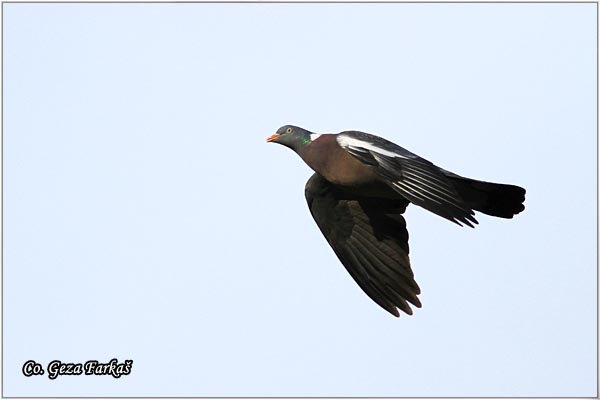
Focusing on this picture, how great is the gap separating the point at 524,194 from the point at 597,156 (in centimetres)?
113

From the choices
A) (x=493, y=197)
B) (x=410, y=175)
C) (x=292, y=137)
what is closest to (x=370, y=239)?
(x=292, y=137)

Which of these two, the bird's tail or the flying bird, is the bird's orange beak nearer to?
the flying bird

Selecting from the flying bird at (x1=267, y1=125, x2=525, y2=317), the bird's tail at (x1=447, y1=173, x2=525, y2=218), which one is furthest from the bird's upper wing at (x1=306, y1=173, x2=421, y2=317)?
the bird's tail at (x1=447, y1=173, x2=525, y2=218)

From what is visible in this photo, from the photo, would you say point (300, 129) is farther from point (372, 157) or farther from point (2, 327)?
point (2, 327)

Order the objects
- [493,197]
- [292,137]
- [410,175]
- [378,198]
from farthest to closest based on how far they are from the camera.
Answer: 1. [378,198]
2. [292,137]
3. [493,197]
4. [410,175]

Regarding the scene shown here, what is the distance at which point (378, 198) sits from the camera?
384 inches

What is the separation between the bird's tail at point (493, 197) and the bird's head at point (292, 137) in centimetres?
157

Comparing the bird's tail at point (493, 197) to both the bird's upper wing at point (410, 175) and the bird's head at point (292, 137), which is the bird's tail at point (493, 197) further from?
the bird's head at point (292, 137)

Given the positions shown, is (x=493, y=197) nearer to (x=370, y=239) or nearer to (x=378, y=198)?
(x=378, y=198)

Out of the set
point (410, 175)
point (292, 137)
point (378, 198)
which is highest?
point (292, 137)

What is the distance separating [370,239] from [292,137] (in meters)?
1.27

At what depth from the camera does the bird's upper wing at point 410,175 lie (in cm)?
776

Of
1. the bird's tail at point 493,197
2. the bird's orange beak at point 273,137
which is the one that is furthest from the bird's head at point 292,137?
the bird's tail at point 493,197

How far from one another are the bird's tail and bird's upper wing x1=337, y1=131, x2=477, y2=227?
1.16ft
